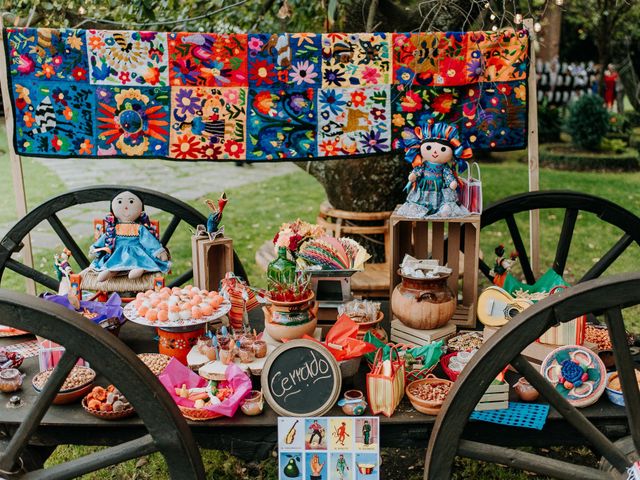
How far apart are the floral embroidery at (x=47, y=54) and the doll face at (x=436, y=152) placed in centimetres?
157

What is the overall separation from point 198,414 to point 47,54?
1917mm

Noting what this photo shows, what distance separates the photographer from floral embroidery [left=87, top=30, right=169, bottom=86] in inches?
120

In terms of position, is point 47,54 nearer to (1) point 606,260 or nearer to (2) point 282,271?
(2) point 282,271

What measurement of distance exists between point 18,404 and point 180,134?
1.53m

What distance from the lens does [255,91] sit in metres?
3.18

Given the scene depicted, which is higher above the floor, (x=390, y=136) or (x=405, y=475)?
(x=390, y=136)

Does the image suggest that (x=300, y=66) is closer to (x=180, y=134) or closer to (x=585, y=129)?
(x=180, y=134)

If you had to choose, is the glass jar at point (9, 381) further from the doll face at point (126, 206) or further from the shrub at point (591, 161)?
the shrub at point (591, 161)

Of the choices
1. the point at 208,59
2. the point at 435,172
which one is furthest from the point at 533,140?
the point at 208,59

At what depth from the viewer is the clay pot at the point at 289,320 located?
2287 mm

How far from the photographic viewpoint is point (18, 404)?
204 cm

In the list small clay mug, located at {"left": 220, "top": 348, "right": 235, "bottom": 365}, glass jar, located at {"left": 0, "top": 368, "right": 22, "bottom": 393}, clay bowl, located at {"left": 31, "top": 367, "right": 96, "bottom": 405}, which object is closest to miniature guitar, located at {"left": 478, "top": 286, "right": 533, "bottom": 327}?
small clay mug, located at {"left": 220, "top": 348, "right": 235, "bottom": 365}

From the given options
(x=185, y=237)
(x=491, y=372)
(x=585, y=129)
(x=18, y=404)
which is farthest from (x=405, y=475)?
(x=585, y=129)

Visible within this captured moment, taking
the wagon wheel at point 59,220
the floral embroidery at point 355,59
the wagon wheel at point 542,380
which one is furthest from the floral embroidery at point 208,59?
the wagon wheel at point 542,380
